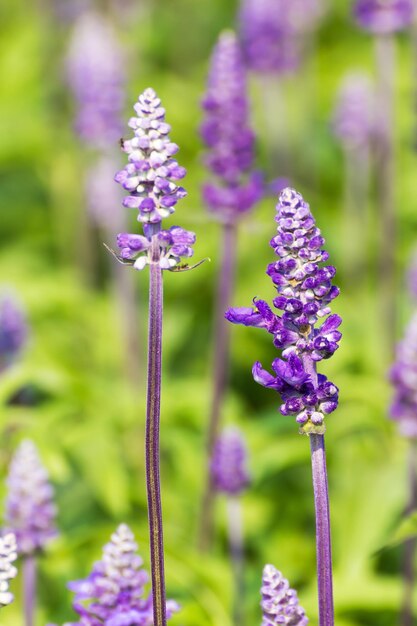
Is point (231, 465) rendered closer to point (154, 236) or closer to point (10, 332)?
point (10, 332)

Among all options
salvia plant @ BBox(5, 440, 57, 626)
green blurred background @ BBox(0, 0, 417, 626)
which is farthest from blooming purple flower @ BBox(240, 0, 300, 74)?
salvia plant @ BBox(5, 440, 57, 626)

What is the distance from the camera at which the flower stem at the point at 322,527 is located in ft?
8.52

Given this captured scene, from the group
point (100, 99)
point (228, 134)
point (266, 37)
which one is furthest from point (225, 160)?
point (266, 37)

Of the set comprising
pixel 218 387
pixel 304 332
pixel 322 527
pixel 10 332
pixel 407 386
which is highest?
pixel 10 332

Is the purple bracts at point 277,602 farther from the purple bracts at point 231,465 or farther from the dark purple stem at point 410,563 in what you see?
the purple bracts at point 231,465

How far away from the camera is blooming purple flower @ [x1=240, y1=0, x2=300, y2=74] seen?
889 centimetres

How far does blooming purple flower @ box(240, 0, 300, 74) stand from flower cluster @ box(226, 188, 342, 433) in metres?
6.54

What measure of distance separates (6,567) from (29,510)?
4.39ft

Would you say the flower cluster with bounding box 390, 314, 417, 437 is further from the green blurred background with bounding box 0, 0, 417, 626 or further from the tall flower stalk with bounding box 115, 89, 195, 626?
the tall flower stalk with bounding box 115, 89, 195, 626

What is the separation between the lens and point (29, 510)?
4.00 m

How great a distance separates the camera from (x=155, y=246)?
279 cm

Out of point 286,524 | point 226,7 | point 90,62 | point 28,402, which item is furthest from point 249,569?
point 226,7

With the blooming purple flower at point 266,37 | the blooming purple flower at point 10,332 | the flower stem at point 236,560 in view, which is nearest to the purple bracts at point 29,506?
the flower stem at point 236,560

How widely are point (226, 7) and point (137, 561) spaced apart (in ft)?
37.3
